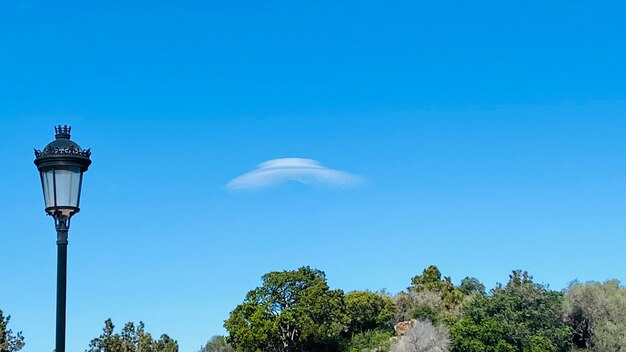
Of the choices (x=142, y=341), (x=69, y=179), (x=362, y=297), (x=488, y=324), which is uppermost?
(x=362, y=297)

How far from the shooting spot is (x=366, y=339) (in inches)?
2387

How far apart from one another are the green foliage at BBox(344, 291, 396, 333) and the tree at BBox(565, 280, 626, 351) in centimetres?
1408

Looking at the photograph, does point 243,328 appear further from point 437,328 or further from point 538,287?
point 538,287

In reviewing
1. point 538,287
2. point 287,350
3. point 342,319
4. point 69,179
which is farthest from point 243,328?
point 69,179

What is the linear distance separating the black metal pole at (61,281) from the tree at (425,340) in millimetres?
46053

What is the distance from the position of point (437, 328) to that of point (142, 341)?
32.0 meters

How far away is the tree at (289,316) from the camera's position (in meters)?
56.6

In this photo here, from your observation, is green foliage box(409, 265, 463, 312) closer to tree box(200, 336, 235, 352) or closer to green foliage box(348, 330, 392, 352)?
green foliage box(348, 330, 392, 352)

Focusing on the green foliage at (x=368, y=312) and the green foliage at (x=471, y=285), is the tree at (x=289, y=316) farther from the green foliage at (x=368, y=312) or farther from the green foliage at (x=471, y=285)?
the green foliage at (x=471, y=285)

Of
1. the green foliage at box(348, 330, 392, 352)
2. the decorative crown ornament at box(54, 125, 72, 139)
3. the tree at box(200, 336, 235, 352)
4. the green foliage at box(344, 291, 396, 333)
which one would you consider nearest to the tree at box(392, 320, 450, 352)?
the green foliage at box(348, 330, 392, 352)

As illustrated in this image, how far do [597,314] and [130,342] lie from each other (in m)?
39.8

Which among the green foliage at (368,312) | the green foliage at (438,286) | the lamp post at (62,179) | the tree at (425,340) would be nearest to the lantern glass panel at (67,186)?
the lamp post at (62,179)

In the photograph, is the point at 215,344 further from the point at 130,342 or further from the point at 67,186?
the point at 67,186

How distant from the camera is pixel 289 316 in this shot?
56.8m
